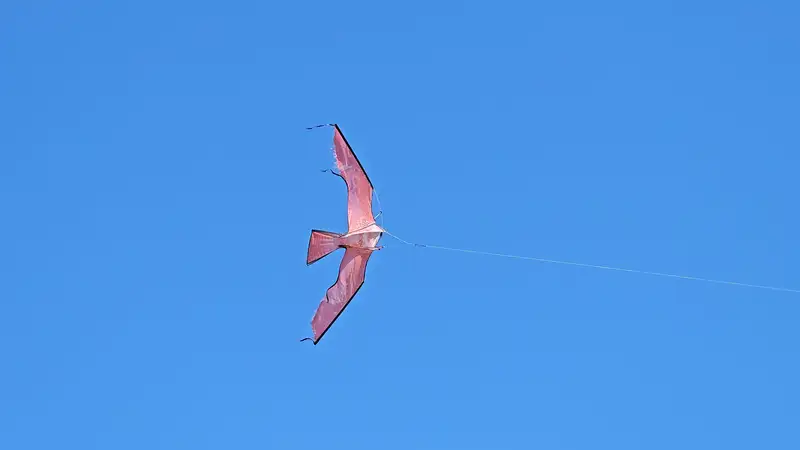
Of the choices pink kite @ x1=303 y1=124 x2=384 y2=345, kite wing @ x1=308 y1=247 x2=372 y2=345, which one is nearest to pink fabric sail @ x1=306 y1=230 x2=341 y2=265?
pink kite @ x1=303 y1=124 x2=384 y2=345

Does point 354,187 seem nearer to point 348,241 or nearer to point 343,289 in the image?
point 348,241

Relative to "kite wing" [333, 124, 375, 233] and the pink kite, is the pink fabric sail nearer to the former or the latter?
the pink kite

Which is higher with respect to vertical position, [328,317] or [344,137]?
[344,137]

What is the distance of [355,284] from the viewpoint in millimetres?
75250

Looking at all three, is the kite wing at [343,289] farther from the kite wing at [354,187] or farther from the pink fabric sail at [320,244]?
the kite wing at [354,187]

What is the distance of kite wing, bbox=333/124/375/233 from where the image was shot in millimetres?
74938

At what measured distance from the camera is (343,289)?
75375 mm

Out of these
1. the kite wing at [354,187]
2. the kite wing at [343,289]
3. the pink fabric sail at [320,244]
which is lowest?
the kite wing at [343,289]

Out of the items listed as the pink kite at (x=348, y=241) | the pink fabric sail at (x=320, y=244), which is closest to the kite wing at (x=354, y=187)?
the pink kite at (x=348, y=241)

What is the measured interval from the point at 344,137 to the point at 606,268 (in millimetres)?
11591

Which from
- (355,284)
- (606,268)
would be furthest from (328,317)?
(606,268)

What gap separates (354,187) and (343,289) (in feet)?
10.2

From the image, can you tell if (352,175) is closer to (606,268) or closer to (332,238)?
(332,238)

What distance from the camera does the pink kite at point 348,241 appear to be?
74938 mm
